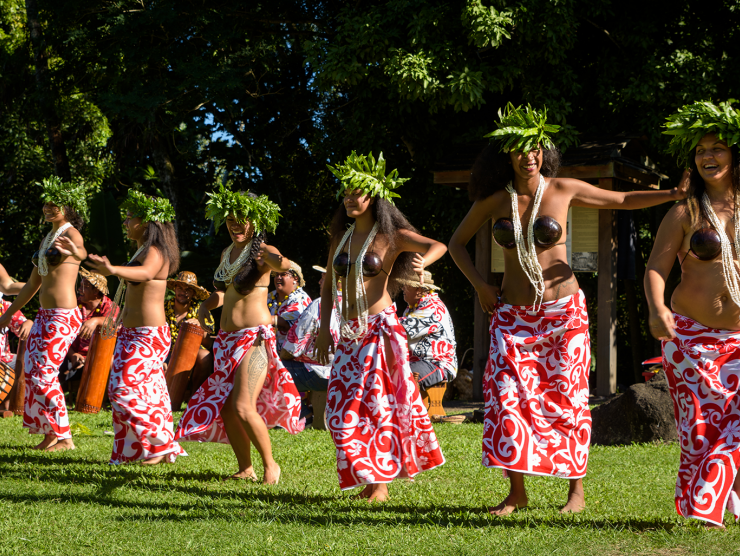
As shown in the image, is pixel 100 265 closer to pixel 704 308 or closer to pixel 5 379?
pixel 704 308

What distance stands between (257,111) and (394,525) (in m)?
12.2

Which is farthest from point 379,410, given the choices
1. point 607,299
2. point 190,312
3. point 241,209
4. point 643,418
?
point 190,312

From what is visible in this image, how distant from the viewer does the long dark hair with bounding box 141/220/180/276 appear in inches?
242

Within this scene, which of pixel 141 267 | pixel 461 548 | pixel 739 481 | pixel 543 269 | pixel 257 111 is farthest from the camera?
pixel 257 111

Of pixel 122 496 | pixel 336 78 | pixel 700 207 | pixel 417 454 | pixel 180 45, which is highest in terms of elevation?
pixel 180 45

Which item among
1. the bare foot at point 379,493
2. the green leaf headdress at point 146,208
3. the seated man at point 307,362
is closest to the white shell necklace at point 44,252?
the green leaf headdress at point 146,208

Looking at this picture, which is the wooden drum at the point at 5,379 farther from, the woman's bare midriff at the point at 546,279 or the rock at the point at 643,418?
the woman's bare midriff at the point at 546,279

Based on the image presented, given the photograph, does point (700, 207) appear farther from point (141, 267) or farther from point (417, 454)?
point (141, 267)

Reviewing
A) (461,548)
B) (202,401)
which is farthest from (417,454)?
(202,401)

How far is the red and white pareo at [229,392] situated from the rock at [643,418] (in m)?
3.03

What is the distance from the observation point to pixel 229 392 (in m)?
5.38

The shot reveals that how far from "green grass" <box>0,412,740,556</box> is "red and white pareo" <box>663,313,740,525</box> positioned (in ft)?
0.61

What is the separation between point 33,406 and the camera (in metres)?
6.75

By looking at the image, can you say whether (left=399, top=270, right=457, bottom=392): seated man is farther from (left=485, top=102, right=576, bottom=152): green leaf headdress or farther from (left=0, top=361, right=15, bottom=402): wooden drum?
(left=0, top=361, right=15, bottom=402): wooden drum
